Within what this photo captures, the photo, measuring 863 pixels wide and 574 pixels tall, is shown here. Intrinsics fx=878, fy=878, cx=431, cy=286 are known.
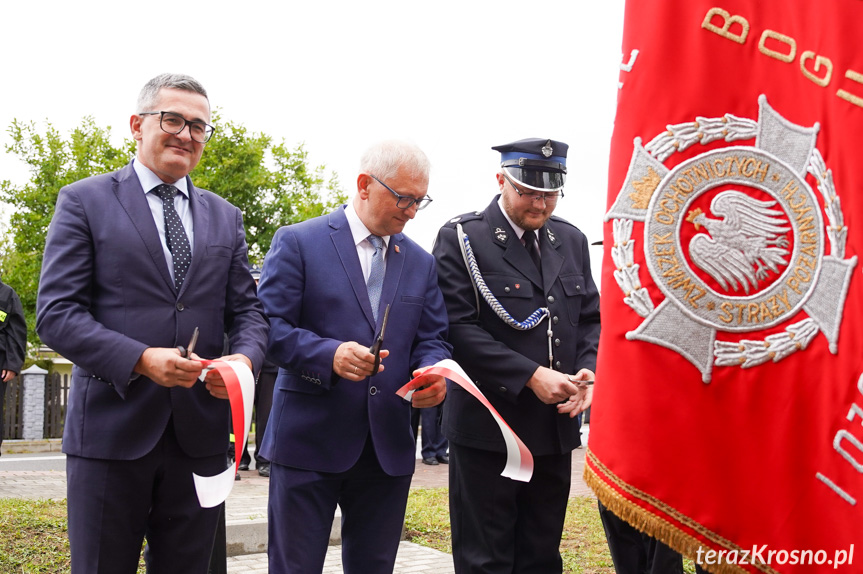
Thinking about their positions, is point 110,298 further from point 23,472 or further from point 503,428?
point 23,472

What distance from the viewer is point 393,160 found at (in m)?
3.73

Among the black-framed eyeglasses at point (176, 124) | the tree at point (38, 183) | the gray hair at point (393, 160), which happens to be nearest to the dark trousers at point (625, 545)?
the gray hair at point (393, 160)

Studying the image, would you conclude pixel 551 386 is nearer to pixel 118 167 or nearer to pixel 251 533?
pixel 251 533

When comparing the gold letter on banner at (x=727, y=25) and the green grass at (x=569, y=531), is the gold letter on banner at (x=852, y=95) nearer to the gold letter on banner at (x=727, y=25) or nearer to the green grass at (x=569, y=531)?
the gold letter on banner at (x=727, y=25)

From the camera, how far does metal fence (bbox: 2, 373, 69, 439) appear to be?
16047 mm

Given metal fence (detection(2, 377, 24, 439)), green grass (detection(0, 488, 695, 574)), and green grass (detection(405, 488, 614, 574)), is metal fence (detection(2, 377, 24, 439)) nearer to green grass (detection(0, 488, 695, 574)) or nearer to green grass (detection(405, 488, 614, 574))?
green grass (detection(0, 488, 695, 574))

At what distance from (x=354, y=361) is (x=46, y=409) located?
589 inches

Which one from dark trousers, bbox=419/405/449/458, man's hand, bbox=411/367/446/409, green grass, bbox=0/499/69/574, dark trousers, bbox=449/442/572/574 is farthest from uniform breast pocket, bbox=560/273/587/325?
dark trousers, bbox=419/405/449/458

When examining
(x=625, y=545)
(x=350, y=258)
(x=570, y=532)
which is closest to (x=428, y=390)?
(x=350, y=258)

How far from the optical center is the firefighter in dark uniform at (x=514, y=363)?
4055 millimetres

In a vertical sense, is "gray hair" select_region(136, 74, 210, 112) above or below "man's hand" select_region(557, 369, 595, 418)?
above

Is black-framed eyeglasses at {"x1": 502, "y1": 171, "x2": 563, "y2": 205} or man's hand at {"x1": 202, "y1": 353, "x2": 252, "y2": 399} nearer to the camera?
man's hand at {"x1": 202, "y1": 353, "x2": 252, "y2": 399}

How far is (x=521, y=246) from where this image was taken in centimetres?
435

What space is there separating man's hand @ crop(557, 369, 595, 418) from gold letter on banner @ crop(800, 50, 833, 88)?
69.4 inches
